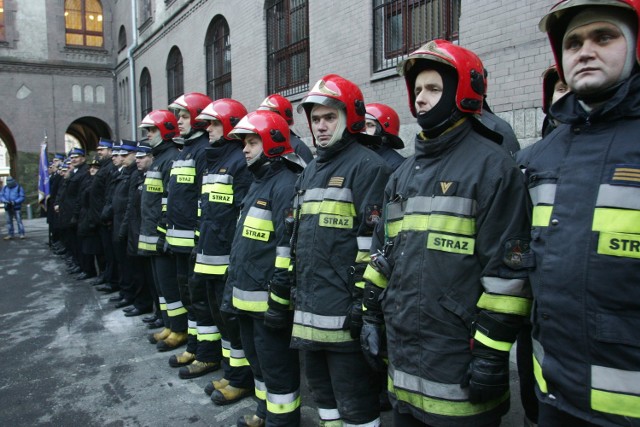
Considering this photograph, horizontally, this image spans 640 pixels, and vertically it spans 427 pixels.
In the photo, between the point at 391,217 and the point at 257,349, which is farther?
the point at 257,349

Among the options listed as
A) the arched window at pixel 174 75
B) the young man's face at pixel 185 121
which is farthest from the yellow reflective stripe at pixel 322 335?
the arched window at pixel 174 75

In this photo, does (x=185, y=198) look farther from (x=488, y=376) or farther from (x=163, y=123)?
(x=488, y=376)

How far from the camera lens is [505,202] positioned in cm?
206

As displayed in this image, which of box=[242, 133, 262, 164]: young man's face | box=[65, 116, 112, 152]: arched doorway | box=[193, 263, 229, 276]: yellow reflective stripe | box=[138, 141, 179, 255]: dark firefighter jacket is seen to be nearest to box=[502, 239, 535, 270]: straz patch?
box=[242, 133, 262, 164]: young man's face

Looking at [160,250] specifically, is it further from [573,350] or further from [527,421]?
[573,350]

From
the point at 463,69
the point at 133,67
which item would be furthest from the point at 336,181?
the point at 133,67

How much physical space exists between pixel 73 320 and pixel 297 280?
5.49 m

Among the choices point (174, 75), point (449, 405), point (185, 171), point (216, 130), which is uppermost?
point (174, 75)

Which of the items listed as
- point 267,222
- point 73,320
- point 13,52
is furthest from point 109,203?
point 13,52

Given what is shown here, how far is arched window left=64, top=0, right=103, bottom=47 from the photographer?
24859mm

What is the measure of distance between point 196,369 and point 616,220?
13.9ft

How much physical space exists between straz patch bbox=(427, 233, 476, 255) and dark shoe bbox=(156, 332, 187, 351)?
437cm

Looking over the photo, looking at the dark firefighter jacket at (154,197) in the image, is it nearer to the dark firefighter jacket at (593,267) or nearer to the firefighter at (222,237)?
the firefighter at (222,237)

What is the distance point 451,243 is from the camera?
6.99 feet
